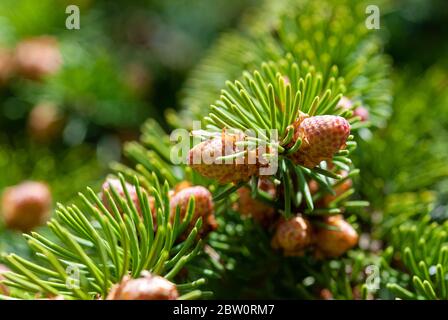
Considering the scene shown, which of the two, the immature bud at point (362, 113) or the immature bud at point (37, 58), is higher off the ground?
the immature bud at point (37, 58)

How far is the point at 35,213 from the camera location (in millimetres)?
789

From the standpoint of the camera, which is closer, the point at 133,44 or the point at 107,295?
the point at 107,295

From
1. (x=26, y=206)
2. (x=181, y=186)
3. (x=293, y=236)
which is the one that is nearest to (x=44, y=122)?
(x=26, y=206)

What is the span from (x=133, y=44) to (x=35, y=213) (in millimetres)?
617

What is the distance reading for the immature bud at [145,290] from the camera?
421 mm

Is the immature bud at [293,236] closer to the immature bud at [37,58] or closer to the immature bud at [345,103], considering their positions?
the immature bud at [345,103]

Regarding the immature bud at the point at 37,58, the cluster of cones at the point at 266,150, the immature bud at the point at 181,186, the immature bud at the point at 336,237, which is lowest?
the immature bud at the point at 336,237

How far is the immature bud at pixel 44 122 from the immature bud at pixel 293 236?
534 millimetres

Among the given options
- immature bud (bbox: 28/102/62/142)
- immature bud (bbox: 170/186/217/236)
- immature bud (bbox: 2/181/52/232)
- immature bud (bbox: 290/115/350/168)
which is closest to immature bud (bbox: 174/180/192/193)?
immature bud (bbox: 170/186/217/236)

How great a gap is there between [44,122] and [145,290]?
61 cm

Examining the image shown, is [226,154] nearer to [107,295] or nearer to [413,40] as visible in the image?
[107,295]

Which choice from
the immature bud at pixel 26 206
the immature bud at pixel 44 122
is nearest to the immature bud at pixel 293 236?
the immature bud at pixel 26 206

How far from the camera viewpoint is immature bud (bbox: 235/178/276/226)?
1.90ft
